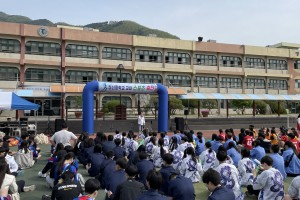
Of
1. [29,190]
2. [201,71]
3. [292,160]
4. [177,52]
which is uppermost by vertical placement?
[177,52]

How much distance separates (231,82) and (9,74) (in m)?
32.2

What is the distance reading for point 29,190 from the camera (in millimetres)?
8812

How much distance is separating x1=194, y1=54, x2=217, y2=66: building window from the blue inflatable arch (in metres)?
26.3

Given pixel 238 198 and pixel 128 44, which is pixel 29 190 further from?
pixel 128 44

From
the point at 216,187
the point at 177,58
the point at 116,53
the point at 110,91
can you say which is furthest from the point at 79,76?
the point at 216,187

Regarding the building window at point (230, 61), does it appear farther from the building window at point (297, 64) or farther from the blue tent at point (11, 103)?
the blue tent at point (11, 103)

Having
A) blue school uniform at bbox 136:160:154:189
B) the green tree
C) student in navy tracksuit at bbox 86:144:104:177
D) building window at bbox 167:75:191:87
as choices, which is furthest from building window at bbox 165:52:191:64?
blue school uniform at bbox 136:160:154:189

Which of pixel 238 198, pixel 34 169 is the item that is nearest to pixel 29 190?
pixel 34 169

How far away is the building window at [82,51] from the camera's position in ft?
129

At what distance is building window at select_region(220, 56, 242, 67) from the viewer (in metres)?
49.0

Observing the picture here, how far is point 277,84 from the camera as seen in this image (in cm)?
5262

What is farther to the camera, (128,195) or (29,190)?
(29,190)

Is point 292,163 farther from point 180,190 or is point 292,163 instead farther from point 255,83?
point 255,83

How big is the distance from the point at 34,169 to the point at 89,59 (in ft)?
98.0
